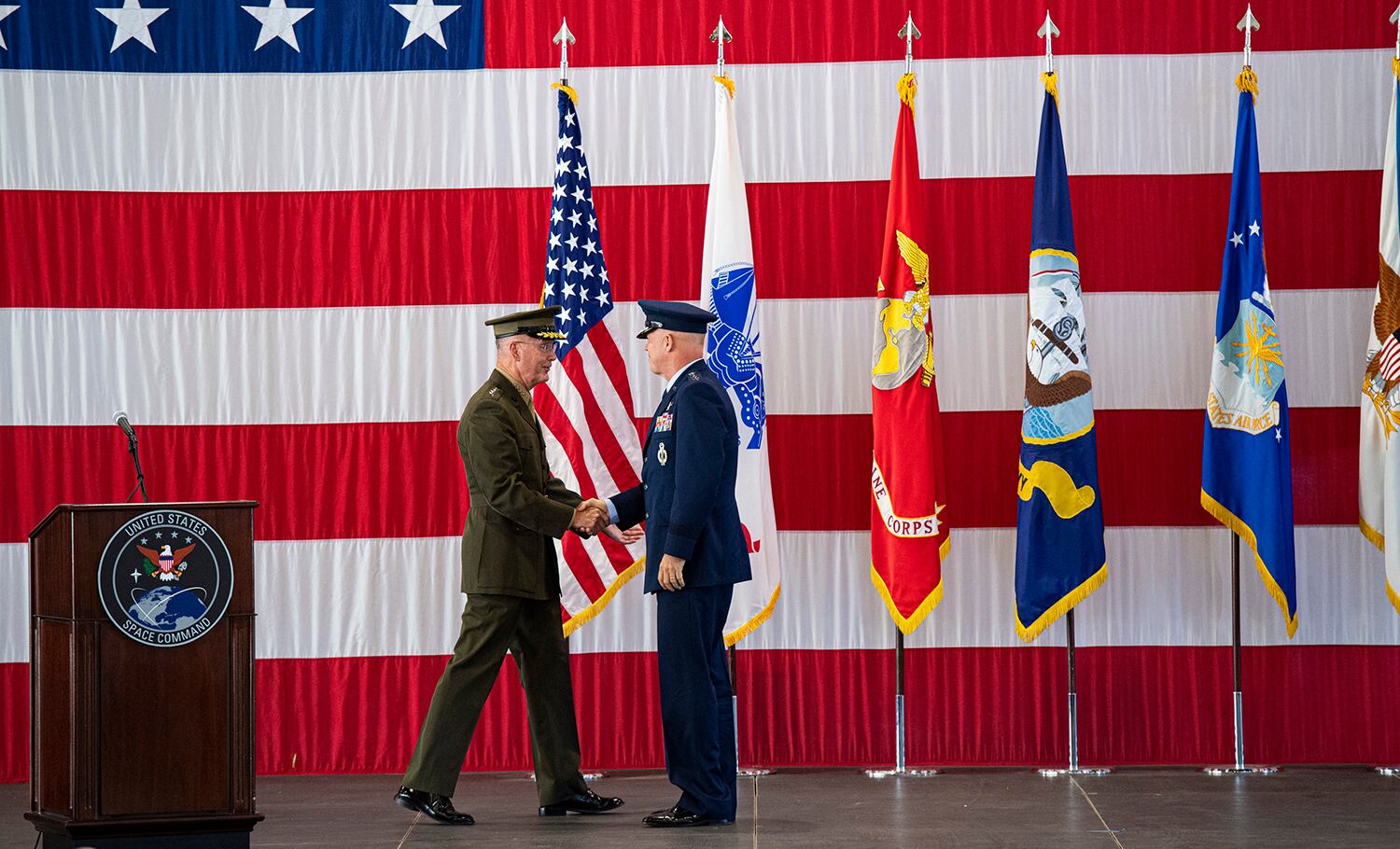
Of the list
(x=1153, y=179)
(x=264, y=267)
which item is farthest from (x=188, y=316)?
(x=1153, y=179)

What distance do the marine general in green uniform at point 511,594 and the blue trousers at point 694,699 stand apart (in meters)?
0.35

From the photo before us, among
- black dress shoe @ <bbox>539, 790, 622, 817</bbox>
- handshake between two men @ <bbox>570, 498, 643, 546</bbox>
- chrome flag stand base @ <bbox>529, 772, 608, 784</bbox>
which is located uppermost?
handshake between two men @ <bbox>570, 498, 643, 546</bbox>

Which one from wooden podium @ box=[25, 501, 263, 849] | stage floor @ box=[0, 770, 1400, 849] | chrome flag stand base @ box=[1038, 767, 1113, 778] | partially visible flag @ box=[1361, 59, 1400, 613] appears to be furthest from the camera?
chrome flag stand base @ box=[1038, 767, 1113, 778]

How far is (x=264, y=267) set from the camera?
471 centimetres

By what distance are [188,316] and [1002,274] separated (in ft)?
8.72

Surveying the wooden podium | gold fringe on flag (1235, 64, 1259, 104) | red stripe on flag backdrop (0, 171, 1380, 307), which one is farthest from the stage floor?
gold fringe on flag (1235, 64, 1259, 104)

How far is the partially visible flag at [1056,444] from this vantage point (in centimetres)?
433

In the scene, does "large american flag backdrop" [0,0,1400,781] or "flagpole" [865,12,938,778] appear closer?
"flagpole" [865,12,938,778]

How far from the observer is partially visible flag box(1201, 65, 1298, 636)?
4.32m

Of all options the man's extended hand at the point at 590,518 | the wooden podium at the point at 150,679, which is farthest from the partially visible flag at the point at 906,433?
the wooden podium at the point at 150,679

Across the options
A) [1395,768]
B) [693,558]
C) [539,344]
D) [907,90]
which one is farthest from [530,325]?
[1395,768]

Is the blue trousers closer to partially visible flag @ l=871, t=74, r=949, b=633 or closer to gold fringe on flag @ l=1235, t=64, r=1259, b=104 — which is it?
partially visible flag @ l=871, t=74, r=949, b=633

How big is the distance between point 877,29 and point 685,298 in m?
1.08

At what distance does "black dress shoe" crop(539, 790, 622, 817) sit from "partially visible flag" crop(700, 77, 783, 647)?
647 millimetres
